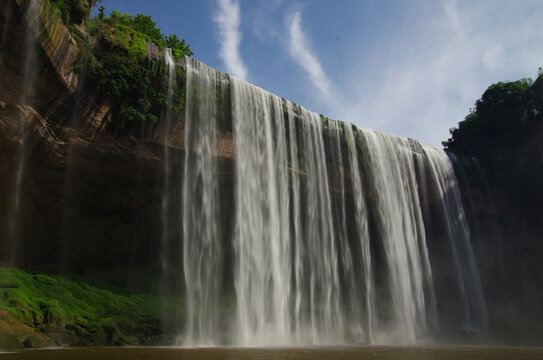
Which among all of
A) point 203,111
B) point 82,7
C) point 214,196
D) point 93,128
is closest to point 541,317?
point 214,196

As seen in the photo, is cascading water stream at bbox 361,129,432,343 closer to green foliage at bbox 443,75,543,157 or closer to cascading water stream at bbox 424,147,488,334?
cascading water stream at bbox 424,147,488,334

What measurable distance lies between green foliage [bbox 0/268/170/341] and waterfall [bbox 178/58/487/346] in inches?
86.8

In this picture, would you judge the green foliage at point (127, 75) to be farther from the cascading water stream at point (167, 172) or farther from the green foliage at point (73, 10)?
the green foliage at point (73, 10)

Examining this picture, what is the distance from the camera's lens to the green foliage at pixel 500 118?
966 inches

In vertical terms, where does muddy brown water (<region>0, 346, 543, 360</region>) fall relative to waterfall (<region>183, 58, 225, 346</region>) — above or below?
below

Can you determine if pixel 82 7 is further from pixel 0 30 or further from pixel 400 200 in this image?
pixel 400 200

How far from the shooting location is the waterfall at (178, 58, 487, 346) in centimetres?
1328

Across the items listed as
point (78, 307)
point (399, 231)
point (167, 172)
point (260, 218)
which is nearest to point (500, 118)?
point (399, 231)

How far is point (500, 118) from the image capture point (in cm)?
2508

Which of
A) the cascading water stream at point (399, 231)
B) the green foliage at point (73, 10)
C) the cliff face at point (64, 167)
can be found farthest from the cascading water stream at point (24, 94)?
the cascading water stream at point (399, 231)

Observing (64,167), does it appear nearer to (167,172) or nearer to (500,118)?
(167,172)

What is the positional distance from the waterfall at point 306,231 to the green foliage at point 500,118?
667 cm

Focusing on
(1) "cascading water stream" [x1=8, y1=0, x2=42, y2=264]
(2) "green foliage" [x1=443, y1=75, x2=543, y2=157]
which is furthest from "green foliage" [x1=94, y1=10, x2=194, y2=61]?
(2) "green foliage" [x1=443, y1=75, x2=543, y2=157]

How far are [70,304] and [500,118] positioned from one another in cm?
2739
